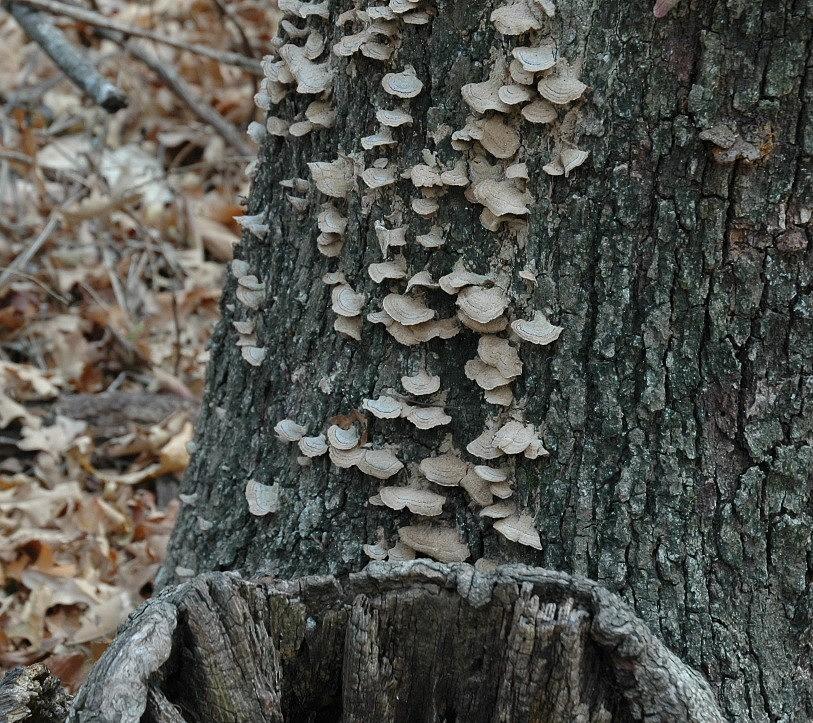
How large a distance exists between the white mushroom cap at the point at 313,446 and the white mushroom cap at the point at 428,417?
0.91 feet

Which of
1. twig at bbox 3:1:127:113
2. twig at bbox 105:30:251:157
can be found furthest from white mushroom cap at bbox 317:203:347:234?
twig at bbox 105:30:251:157

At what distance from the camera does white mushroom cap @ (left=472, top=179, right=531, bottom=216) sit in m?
2.06

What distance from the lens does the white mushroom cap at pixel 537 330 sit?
2.10 m

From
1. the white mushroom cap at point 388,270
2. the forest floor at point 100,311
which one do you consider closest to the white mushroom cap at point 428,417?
the white mushroom cap at point 388,270

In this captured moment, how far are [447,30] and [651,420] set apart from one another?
1.07m

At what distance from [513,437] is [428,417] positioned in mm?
224

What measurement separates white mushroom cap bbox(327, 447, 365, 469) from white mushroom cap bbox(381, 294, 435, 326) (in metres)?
0.37

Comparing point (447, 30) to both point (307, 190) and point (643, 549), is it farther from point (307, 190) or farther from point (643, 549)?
point (643, 549)

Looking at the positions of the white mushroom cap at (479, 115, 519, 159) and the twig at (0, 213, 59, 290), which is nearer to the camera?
the white mushroom cap at (479, 115, 519, 159)

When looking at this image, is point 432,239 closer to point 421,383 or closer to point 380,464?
point 421,383

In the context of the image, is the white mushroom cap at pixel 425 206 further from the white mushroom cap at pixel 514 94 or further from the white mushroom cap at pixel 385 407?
the white mushroom cap at pixel 385 407

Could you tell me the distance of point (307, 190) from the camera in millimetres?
2465

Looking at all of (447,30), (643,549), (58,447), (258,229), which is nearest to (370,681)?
(643,549)

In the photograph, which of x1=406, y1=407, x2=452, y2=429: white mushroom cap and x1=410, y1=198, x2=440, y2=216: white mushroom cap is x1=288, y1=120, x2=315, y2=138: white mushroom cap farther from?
x1=406, y1=407, x2=452, y2=429: white mushroom cap
